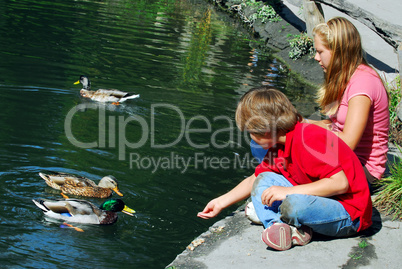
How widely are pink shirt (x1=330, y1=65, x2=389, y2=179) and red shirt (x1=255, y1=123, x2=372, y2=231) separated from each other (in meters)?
0.70

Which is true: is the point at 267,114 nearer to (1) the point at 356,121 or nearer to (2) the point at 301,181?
(2) the point at 301,181

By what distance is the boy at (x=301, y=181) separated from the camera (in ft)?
11.1

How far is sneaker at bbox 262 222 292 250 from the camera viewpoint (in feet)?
11.5

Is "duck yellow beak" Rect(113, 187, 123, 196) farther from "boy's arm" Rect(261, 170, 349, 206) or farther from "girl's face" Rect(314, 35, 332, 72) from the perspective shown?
"girl's face" Rect(314, 35, 332, 72)

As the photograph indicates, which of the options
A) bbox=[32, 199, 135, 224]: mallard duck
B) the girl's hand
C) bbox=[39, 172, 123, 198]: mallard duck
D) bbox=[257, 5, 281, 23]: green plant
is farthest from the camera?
bbox=[257, 5, 281, 23]: green plant

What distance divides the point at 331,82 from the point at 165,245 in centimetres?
232

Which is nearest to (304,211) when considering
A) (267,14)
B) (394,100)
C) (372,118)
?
(372,118)

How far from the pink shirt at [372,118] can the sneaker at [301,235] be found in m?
0.96

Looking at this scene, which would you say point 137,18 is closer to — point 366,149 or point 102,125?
point 102,125

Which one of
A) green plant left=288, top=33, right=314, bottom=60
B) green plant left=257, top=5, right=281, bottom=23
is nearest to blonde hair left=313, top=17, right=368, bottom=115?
green plant left=288, top=33, right=314, bottom=60

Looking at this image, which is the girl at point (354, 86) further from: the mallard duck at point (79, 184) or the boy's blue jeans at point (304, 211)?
the mallard duck at point (79, 184)

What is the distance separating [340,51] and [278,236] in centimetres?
177

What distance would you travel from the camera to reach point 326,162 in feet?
10.9

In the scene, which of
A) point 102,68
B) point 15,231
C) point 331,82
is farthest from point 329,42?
point 102,68
